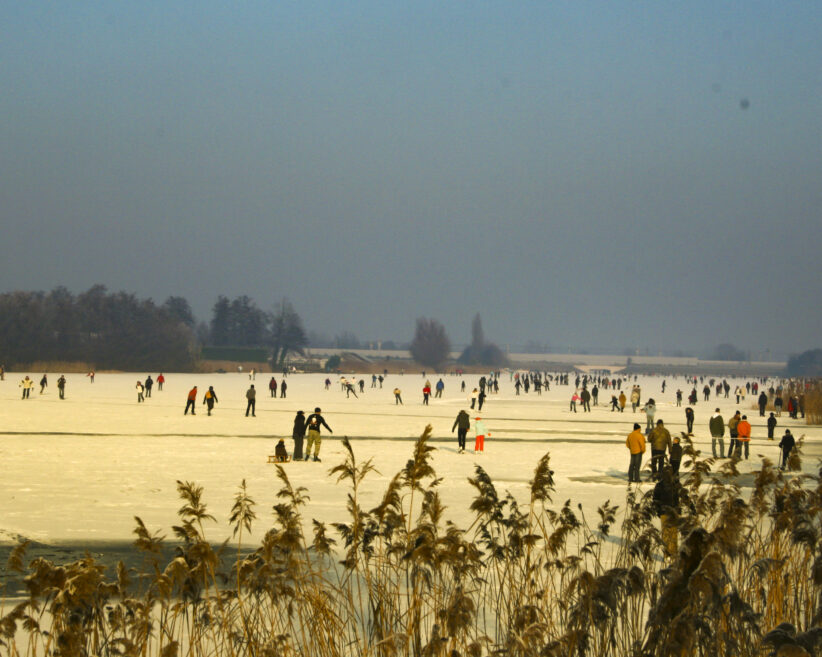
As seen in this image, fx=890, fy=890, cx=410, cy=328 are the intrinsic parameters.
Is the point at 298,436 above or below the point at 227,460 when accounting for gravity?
above

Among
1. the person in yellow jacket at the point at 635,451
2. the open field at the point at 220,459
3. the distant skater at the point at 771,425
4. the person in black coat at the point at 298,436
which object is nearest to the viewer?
the open field at the point at 220,459

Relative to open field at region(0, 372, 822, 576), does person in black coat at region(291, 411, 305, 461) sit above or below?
above

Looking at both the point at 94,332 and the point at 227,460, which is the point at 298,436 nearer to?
the point at 227,460

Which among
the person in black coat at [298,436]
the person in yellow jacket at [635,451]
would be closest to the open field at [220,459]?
the person in yellow jacket at [635,451]

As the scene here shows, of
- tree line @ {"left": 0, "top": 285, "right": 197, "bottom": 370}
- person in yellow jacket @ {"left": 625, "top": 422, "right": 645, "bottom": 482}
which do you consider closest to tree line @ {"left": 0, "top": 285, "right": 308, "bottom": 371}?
tree line @ {"left": 0, "top": 285, "right": 197, "bottom": 370}

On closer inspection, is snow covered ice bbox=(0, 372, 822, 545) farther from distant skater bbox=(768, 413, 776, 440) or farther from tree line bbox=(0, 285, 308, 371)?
tree line bbox=(0, 285, 308, 371)

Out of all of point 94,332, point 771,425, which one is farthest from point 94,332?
point 771,425

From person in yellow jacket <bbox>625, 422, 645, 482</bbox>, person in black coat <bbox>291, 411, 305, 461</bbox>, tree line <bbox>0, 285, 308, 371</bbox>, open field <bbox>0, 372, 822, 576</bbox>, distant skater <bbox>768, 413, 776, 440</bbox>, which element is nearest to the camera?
open field <bbox>0, 372, 822, 576</bbox>

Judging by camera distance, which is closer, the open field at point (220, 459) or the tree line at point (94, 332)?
the open field at point (220, 459)

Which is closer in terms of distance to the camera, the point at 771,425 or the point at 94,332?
the point at 771,425

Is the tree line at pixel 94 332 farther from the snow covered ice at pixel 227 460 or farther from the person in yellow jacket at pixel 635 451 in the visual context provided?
the person in yellow jacket at pixel 635 451

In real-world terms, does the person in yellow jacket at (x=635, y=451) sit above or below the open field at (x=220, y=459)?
above

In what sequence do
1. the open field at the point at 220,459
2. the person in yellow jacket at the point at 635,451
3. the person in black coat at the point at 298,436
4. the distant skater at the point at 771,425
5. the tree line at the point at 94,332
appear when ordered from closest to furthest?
the open field at the point at 220,459 < the person in yellow jacket at the point at 635,451 < the person in black coat at the point at 298,436 < the distant skater at the point at 771,425 < the tree line at the point at 94,332

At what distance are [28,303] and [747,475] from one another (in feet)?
406
